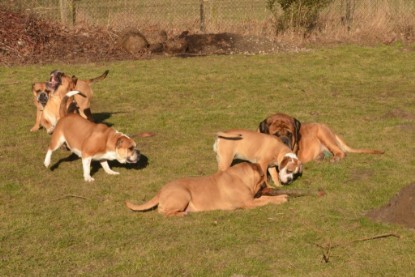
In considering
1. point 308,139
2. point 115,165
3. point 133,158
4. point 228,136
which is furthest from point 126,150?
point 308,139

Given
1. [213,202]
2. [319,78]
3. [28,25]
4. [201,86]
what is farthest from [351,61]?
[213,202]

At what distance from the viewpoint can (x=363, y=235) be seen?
8.37m

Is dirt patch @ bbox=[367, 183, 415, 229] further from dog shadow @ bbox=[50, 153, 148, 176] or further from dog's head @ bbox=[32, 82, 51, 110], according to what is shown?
dog's head @ bbox=[32, 82, 51, 110]

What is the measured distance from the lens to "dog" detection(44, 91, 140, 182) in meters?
11.1

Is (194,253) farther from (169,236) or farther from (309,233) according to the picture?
(309,233)

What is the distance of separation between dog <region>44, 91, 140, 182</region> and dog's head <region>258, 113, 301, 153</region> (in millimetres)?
2098

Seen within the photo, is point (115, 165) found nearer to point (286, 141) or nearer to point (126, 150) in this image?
point (126, 150)

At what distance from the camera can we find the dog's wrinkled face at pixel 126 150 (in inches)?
436

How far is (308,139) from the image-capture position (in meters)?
12.1

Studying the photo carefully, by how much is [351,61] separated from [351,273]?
51.7 feet

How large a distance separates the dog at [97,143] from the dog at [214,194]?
1700mm

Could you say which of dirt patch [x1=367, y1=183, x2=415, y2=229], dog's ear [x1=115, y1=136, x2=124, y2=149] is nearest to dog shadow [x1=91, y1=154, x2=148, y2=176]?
dog's ear [x1=115, y1=136, x2=124, y2=149]

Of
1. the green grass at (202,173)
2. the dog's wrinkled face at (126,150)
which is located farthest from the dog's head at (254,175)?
the dog's wrinkled face at (126,150)

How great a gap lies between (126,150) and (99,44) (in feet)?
46.8
